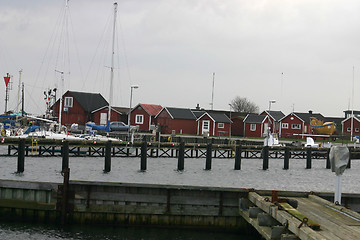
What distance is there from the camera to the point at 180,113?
91.7 meters

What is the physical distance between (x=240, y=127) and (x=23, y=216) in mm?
80406

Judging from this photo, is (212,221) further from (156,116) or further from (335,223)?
(156,116)

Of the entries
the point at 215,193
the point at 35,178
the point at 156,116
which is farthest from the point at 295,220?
the point at 156,116

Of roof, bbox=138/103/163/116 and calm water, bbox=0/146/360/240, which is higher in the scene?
roof, bbox=138/103/163/116

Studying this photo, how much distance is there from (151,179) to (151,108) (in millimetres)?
60742

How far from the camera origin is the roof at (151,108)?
9156 centimetres

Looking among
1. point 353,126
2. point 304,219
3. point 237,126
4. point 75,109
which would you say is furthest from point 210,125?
point 304,219

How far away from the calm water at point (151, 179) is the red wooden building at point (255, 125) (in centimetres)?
4471

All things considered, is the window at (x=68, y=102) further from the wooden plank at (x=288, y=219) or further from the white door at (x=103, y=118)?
the wooden plank at (x=288, y=219)

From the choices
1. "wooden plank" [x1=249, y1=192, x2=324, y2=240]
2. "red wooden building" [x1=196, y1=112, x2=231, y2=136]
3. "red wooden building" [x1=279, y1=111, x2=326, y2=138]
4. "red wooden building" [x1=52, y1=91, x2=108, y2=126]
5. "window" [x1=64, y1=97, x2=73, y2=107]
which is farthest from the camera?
"red wooden building" [x1=279, y1=111, x2=326, y2=138]

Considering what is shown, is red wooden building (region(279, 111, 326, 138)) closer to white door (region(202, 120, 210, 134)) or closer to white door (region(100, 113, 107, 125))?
white door (region(202, 120, 210, 134))

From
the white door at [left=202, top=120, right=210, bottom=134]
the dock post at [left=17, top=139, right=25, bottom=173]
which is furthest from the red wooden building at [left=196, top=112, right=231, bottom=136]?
the dock post at [left=17, top=139, right=25, bottom=173]

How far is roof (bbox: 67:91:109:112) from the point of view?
8931cm

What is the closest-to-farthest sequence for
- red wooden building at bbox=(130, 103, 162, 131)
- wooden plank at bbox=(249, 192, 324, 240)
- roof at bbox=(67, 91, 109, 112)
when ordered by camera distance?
wooden plank at bbox=(249, 192, 324, 240)
roof at bbox=(67, 91, 109, 112)
red wooden building at bbox=(130, 103, 162, 131)
